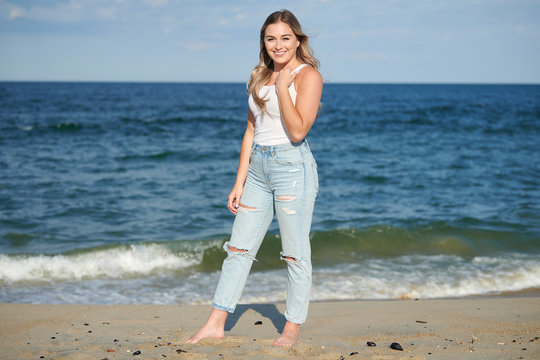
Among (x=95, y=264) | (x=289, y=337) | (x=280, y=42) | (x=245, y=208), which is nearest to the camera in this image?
(x=280, y=42)

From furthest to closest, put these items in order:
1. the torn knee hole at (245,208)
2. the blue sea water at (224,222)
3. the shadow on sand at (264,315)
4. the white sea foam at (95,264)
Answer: the white sea foam at (95,264), the blue sea water at (224,222), the shadow on sand at (264,315), the torn knee hole at (245,208)

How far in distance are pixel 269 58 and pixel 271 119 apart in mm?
471

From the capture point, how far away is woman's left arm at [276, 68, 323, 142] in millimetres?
3080

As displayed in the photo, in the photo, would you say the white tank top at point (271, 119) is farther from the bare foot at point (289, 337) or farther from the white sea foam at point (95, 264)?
the white sea foam at point (95, 264)

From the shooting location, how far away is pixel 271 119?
3.30 meters

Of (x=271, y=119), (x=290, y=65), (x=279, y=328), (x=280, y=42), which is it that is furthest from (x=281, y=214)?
→ (x=279, y=328)

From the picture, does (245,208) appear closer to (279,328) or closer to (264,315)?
(279,328)

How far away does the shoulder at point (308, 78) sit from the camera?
10.4 feet

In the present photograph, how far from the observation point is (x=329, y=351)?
3.58 meters

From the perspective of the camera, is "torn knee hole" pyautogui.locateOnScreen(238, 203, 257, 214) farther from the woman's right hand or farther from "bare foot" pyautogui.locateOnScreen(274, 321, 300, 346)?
"bare foot" pyautogui.locateOnScreen(274, 321, 300, 346)

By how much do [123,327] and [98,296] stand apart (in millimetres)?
1987

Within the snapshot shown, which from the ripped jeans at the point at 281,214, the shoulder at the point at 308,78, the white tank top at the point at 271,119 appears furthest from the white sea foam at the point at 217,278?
the shoulder at the point at 308,78

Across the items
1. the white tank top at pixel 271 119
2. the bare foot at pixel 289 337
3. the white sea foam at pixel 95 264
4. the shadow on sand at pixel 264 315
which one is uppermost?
the white tank top at pixel 271 119

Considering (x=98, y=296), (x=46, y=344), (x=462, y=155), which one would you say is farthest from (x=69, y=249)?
(x=462, y=155)
